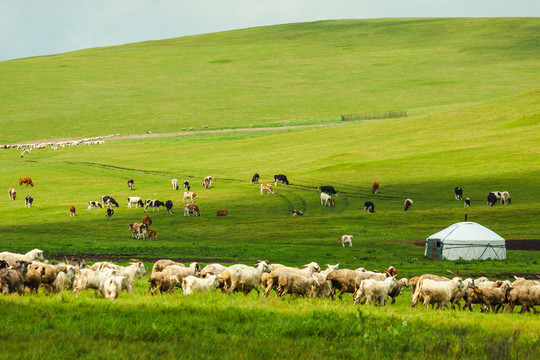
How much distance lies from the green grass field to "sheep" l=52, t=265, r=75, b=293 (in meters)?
0.84

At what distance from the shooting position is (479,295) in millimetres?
18406

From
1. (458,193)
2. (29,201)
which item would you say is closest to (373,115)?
(458,193)

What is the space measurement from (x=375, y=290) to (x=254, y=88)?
148 m

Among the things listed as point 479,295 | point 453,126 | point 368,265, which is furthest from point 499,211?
point 453,126

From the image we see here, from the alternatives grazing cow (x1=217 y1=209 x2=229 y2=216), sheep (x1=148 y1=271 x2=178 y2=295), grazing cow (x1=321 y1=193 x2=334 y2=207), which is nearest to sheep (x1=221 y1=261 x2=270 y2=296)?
sheep (x1=148 y1=271 x2=178 y2=295)

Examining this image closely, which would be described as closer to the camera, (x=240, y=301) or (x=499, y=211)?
(x=240, y=301)

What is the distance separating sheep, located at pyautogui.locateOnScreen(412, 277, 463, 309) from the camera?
17594 mm

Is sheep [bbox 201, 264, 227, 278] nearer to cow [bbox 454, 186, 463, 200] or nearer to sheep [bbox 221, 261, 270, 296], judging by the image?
sheep [bbox 221, 261, 270, 296]

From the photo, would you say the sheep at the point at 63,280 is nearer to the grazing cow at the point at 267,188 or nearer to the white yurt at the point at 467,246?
the white yurt at the point at 467,246

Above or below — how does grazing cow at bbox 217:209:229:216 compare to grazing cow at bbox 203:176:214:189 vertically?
below

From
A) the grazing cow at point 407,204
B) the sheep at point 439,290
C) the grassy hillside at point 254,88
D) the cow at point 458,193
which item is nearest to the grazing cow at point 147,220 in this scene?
the grazing cow at point 407,204

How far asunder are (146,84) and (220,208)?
12034 centimetres

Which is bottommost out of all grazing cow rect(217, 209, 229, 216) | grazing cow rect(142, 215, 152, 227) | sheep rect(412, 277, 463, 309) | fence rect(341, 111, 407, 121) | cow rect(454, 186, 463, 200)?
sheep rect(412, 277, 463, 309)

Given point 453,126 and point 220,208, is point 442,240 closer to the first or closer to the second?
point 220,208
